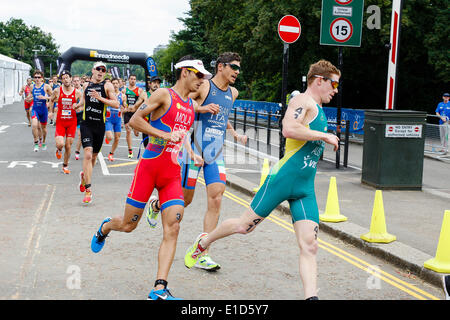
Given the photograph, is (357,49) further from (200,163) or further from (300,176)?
(300,176)

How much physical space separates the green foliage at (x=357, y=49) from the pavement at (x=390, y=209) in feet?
39.7

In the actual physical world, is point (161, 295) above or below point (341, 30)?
below

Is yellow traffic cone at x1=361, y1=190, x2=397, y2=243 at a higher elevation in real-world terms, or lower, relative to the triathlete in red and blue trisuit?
lower

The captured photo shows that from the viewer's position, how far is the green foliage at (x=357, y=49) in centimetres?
2569

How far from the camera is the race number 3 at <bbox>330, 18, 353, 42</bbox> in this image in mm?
13180

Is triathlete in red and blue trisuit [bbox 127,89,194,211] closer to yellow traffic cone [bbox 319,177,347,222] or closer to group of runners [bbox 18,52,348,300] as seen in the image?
group of runners [bbox 18,52,348,300]

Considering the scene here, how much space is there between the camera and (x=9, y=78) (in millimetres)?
50531

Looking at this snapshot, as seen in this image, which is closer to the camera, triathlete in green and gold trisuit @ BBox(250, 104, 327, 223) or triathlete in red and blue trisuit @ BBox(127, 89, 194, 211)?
triathlete in green and gold trisuit @ BBox(250, 104, 327, 223)

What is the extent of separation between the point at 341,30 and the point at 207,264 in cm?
901

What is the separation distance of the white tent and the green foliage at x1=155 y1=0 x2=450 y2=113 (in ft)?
57.1

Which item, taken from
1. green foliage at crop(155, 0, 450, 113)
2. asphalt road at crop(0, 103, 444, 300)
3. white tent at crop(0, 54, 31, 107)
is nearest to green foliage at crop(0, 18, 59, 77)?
white tent at crop(0, 54, 31, 107)

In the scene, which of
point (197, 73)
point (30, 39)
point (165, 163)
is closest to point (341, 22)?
point (197, 73)

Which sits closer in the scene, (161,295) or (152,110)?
(161,295)

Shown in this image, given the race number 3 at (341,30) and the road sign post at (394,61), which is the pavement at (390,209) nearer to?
the road sign post at (394,61)
